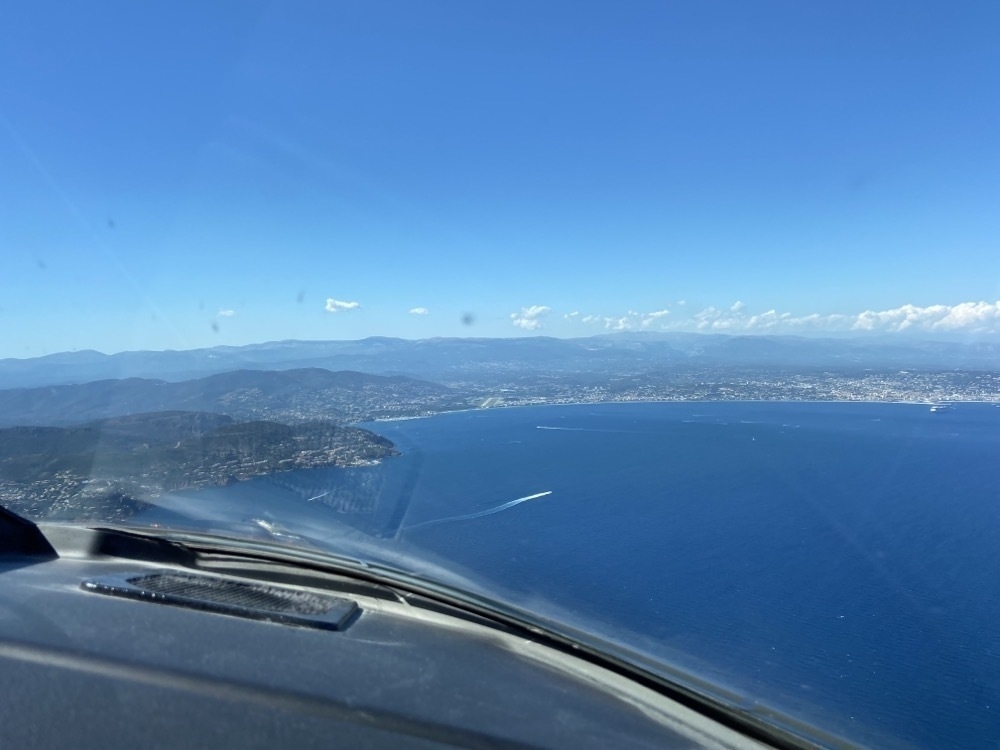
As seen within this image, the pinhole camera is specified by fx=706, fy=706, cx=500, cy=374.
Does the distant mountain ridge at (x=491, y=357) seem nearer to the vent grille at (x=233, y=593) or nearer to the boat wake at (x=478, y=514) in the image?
the boat wake at (x=478, y=514)

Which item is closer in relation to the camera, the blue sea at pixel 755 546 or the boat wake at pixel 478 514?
the blue sea at pixel 755 546

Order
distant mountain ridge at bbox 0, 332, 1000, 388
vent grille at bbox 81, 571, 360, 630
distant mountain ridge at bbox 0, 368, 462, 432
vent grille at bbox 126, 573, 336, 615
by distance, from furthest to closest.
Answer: distant mountain ridge at bbox 0, 332, 1000, 388
distant mountain ridge at bbox 0, 368, 462, 432
vent grille at bbox 126, 573, 336, 615
vent grille at bbox 81, 571, 360, 630

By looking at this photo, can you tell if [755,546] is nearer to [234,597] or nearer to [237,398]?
[234,597]

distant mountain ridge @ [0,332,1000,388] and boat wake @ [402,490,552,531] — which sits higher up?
distant mountain ridge @ [0,332,1000,388]

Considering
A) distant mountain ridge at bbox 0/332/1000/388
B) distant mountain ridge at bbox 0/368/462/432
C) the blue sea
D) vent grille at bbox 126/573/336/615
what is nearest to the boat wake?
the blue sea

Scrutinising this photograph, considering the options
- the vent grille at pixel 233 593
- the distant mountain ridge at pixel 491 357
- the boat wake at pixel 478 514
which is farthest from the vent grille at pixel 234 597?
the distant mountain ridge at pixel 491 357

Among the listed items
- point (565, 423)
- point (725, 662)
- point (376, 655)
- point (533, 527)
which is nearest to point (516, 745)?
point (376, 655)

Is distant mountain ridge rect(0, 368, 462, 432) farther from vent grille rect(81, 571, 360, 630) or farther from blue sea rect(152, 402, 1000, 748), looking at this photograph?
vent grille rect(81, 571, 360, 630)

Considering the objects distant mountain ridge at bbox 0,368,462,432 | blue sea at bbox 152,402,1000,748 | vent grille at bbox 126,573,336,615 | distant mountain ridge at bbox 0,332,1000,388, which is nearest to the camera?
vent grille at bbox 126,573,336,615
